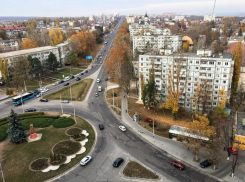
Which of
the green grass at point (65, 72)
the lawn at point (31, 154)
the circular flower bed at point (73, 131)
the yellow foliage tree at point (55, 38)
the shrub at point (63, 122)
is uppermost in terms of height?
the yellow foliage tree at point (55, 38)

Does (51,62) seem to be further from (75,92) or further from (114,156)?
(114,156)

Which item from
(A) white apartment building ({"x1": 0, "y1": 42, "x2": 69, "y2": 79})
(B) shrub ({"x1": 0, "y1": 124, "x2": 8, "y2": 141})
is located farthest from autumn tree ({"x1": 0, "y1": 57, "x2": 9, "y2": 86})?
(B) shrub ({"x1": 0, "y1": 124, "x2": 8, "y2": 141})

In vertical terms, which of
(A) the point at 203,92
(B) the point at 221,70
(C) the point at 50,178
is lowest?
(C) the point at 50,178

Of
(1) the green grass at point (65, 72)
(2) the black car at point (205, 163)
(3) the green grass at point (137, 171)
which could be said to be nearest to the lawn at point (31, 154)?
(3) the green grass at point (137, 171)

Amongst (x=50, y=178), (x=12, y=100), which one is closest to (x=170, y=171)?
(x=50, y=178)

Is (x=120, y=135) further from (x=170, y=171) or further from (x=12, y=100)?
(x=12, y=100)

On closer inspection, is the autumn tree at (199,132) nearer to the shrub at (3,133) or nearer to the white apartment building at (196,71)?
the white apartment building at (196,71)

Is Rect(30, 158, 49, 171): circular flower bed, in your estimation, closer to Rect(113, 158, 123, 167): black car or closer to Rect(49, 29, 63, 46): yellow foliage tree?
Rect(113, 158, 123, 167): black car
